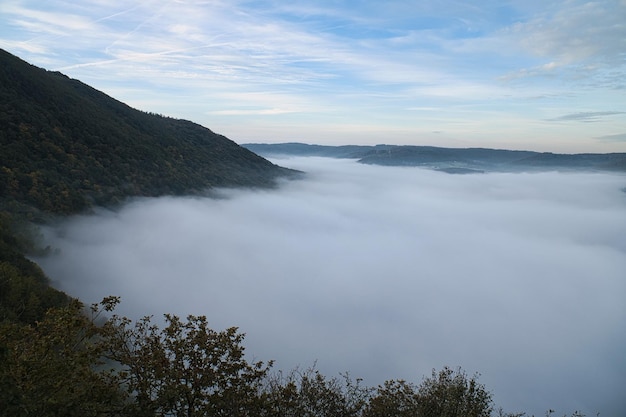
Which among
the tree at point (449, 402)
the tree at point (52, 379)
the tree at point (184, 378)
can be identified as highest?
the tree at point (52, 379)

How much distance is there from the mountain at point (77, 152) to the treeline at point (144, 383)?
51.1m

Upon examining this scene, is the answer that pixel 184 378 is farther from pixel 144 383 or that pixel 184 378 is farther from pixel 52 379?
pixel 52 379

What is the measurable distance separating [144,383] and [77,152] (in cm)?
9078

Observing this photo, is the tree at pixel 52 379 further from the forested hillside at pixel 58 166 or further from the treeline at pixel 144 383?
the forested hillside at pixel 58 166

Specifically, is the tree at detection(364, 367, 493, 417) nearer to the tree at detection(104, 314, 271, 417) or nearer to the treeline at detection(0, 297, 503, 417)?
the treeline at detection(0, 297, 503, 417)

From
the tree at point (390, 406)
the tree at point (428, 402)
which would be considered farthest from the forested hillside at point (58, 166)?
the tree at point (428, 402)

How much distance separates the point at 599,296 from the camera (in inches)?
4860

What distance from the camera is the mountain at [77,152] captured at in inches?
2488

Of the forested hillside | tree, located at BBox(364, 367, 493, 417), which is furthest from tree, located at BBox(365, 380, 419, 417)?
the forested hillside

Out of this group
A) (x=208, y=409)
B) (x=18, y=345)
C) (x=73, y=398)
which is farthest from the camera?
(x=208, y=409)

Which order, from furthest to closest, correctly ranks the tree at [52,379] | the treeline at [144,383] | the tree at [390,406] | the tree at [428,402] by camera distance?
the tree at [428,402]
the tree at [390,406]
the treeline at [144,383]
the tree at [52,379]

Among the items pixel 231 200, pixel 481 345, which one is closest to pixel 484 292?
pixel 481 345

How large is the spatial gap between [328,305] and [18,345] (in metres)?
84.2

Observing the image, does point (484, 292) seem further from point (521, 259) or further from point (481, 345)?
point (521, 259)
